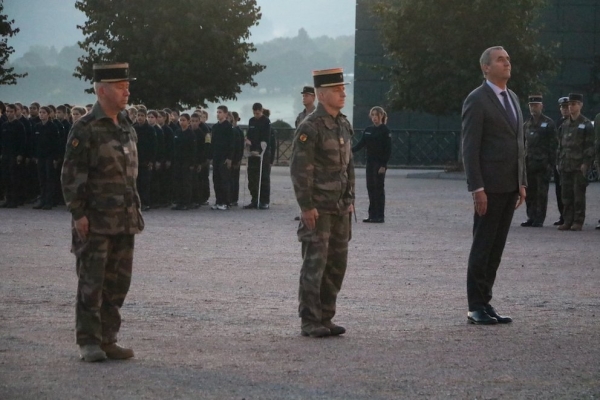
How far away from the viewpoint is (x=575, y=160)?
66.0 ft

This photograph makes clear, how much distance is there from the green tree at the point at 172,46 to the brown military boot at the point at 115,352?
40.1 m

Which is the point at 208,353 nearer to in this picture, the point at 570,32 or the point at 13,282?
the point at 13,282

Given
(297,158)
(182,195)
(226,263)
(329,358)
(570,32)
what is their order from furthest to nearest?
1. (570,32)
2. (182,195)
3. (226,263)
4. (297,158)
5. (329,358)

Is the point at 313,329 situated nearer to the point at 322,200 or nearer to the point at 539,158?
the point at 322,200

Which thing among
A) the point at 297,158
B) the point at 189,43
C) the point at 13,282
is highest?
the point at 189,43

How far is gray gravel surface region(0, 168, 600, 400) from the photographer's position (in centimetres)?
747

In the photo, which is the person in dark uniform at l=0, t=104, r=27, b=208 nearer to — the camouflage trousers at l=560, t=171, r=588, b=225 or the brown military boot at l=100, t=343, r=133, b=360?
the camouflage trousers at l=560, t=171, r=588, b=225

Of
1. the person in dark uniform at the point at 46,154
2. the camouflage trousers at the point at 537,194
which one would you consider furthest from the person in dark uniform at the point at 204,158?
the camouflage trousers at the point at 537,194

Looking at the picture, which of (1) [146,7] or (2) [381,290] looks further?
(1) [146,7]

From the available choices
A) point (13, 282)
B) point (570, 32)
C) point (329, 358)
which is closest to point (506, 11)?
point (570, 32)

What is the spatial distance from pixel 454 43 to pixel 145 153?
66.0 ft

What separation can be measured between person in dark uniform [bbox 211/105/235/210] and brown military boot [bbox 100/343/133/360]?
17.0 metres

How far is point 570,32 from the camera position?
52.7 metres

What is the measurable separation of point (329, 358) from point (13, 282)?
4.97m
